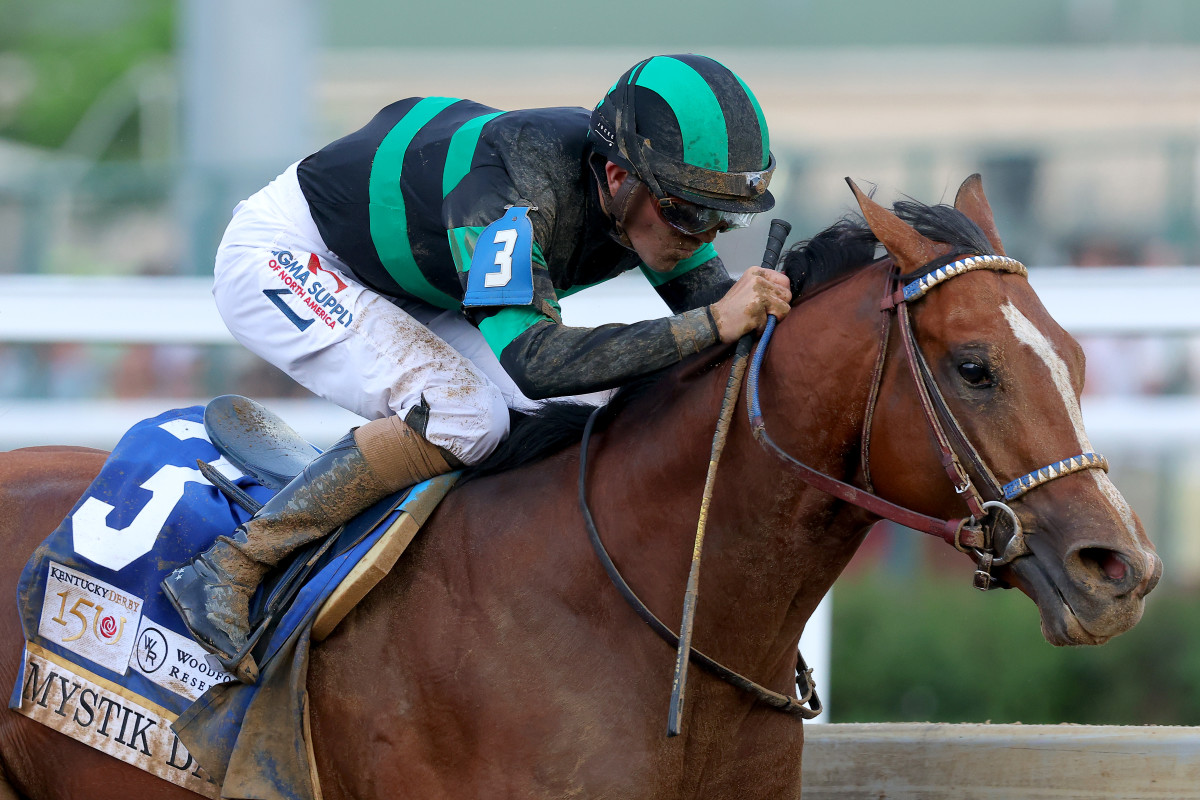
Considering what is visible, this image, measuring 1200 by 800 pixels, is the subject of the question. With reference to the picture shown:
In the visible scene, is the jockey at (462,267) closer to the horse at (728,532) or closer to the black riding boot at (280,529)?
the black riding boot at (280,529)

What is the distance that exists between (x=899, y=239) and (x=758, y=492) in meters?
0.54

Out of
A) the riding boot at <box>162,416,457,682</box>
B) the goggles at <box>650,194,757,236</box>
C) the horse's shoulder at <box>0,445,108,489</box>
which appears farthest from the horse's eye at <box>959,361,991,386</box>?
the horse's shoulder at <box>0,445,108,489</box>

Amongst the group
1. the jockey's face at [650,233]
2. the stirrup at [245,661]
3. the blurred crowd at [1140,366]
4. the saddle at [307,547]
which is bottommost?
the blurred crowd at [1140,366]

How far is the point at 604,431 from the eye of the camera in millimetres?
2742

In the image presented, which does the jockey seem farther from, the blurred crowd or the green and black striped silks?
the blurred crowd

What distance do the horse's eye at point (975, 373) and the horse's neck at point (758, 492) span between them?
0.60 feet

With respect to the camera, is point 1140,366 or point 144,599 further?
point 1140,366

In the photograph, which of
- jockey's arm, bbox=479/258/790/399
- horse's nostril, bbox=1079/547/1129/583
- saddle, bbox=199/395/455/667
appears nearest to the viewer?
horse's nostril, bbox=1079/547/1129/583

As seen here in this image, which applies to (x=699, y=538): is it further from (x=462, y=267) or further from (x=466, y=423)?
(x=462, y=267)

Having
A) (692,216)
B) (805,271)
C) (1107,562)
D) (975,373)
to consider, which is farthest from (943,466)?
(692,216)

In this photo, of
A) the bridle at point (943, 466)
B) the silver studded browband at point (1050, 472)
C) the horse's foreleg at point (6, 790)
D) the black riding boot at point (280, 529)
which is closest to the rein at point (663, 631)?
the bridle at point (943, 466)

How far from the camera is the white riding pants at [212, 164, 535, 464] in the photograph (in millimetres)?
2758

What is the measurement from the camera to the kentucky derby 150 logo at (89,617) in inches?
111

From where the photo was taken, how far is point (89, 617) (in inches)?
112
